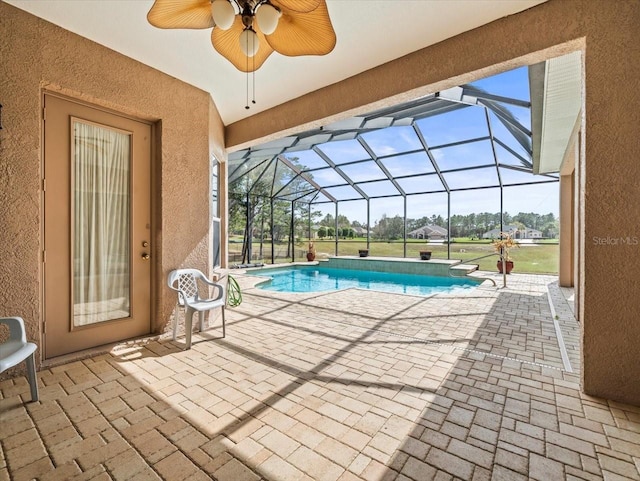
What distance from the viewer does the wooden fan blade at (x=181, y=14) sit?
1636mm

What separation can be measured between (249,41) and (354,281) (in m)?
8.62

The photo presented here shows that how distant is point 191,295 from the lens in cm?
391

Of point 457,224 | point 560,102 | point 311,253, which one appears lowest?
point 311,253

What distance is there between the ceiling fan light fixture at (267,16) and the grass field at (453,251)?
10295 mm

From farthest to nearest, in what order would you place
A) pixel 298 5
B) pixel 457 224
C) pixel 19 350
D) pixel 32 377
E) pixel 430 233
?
pixel 430 233, pixel 457 224, pixel 32 377, pixel 19 350, pixel 298 5

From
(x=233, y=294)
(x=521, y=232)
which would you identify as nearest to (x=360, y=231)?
(x=521, y=232)

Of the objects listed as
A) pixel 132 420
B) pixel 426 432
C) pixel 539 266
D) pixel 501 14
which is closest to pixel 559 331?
pixel 426 432

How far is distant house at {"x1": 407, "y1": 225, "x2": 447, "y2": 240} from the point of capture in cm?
1157

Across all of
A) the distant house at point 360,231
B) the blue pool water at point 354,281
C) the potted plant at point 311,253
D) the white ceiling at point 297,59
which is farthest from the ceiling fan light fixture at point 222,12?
the potted plant at point 311,253

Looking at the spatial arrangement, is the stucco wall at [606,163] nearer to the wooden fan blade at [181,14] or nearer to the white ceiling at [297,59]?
the white ceiling at [297,59]

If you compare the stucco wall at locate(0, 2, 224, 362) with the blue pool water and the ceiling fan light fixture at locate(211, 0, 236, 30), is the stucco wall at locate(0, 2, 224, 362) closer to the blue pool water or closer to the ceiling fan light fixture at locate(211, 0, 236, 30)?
the ceiling fan light fixture at locate(211, 0, 236, 30)

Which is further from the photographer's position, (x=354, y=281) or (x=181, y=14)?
(x=354, y=281)

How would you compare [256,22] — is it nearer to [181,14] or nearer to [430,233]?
[181,14]

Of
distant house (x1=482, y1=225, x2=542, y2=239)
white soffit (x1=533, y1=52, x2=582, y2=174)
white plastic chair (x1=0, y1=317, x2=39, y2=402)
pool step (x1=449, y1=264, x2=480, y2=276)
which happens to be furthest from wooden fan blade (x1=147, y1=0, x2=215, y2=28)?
distant house (x1=482, y1=225, x2=542, y2=239)
